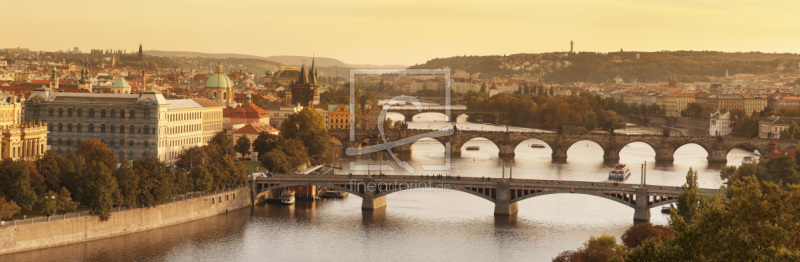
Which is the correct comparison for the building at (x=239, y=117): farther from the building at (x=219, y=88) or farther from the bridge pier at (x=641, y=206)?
the bridge pier at (x=641, y=206)

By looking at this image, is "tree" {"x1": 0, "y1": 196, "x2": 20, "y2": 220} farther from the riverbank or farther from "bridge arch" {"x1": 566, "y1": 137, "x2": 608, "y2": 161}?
"bridge arch" {"x1": 566, "y1": 137, "x2": 608, "y2": 161}

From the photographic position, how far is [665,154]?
66.8m

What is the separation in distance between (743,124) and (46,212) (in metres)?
53.2

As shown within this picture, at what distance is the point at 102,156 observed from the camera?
43.7 metres

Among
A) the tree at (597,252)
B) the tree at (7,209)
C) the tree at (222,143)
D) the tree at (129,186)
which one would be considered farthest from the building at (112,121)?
the tree at (597,252)

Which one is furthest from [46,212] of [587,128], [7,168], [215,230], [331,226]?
[587,128]

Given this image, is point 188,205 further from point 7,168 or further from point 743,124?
point 743,124

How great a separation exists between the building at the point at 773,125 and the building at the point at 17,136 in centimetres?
4306

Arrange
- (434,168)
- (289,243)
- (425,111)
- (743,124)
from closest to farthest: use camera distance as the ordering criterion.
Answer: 1. (289,243)
2. (434,168)
3. (743,124)
4. (425,111)

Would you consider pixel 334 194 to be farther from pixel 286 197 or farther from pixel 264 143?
pixel 264 143

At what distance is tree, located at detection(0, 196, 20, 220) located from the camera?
33.2m

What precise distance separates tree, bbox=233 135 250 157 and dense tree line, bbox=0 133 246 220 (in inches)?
504

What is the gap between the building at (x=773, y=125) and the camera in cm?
7506

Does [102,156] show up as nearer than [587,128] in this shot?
Yes
